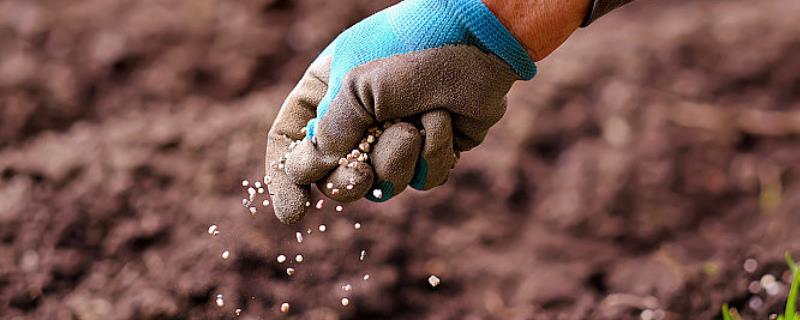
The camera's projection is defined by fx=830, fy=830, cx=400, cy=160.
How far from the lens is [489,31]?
4.40 feet

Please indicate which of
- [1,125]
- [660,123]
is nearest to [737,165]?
[660,123]

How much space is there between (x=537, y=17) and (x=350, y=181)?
1.34 ft

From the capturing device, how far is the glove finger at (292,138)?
144cm

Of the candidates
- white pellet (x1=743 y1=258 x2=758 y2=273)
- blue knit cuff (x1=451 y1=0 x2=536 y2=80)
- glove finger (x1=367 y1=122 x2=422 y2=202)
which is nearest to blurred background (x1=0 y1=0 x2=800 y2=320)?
white pellet (x1=743 y1=258 x2=758 y2=273)

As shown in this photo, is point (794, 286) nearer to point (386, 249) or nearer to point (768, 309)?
point (768, 309)

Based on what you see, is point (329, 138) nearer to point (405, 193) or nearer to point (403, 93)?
point (403, 93)

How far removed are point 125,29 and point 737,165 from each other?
2006 mm

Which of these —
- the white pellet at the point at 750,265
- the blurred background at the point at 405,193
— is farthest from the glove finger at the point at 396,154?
the white pellet at the point at 750,265

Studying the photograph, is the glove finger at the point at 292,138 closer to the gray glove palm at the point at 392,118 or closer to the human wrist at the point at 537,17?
the gray glove palm at the point at 392,118

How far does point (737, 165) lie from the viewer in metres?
2.48

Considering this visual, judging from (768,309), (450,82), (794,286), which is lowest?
(768,309)

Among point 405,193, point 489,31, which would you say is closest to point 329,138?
point 489,31

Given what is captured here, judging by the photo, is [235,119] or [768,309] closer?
[768,309]

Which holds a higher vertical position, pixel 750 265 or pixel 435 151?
pixel 435 151
